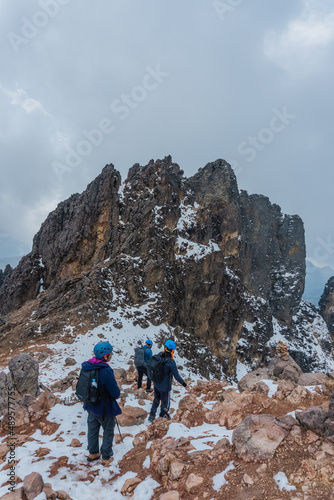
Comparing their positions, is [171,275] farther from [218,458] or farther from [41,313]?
[218,458]

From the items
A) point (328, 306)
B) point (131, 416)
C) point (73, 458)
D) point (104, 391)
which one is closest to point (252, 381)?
point (131, 416)

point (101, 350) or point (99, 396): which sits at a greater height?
point (101, 350)

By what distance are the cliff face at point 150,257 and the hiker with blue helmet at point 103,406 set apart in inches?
623

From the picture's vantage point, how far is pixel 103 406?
5.07 metres

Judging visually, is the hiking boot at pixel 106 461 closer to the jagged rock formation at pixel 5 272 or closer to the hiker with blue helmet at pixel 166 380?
the hiker with blue helmet at pixel 166 380

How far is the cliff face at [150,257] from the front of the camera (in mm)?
25844

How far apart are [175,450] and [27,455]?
3.12m

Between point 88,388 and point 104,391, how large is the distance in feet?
1.15

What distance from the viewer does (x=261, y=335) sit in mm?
57125

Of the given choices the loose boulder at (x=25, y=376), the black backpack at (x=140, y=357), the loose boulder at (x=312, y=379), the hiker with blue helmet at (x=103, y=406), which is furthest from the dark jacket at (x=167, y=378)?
the loose boulder at (x=25, y=376)

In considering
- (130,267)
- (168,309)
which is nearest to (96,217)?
(130,267)

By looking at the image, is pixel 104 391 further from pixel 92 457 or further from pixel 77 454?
pixel 77 454

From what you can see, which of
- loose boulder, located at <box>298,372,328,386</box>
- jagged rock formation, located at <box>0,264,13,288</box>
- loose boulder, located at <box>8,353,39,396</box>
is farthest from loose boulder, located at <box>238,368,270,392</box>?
jagged rock formation, located at <box>0,264,13,288</box>

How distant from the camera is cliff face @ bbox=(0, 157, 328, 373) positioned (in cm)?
2584
